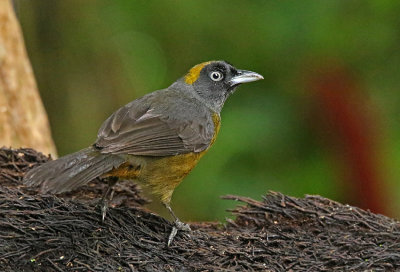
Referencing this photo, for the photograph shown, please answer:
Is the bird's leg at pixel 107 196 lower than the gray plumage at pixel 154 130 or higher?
lower

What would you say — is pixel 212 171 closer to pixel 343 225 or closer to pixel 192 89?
pixel 192 89

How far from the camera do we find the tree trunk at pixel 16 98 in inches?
268

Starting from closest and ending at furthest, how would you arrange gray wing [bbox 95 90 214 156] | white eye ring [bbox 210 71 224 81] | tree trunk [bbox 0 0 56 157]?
gray wing [bbox 95 90 214 156] < white eye ring [bbox 210 71 224 81] < tree trunk [bbox 0 0 56 157]

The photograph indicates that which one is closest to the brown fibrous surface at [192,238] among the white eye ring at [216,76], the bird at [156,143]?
the bird at [156,143]

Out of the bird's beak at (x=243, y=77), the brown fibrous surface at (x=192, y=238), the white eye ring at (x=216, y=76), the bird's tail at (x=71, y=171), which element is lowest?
the brown fibrous surface at (x=192, y=238)

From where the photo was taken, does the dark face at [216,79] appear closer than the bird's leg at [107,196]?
No

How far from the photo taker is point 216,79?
612 centimetres

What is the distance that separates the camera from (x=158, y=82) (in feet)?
28.3

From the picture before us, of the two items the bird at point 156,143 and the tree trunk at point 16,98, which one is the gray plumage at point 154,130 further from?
the tree trunk at point 16,98

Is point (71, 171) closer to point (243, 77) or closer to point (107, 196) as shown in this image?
point (107, 196)

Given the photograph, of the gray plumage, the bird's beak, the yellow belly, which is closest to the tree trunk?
the gray plumage

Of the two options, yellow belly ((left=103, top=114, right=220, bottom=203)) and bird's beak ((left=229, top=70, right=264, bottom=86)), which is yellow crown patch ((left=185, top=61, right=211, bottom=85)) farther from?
yellow belly ((left=103, top=114, right=220, bottom=203))

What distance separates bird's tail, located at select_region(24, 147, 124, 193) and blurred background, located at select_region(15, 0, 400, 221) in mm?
3010

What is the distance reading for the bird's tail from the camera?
430 cm
